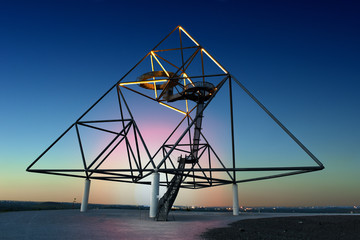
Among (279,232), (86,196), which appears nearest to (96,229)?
(279,232)

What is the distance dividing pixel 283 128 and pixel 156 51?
15076 mm

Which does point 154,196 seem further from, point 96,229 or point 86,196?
point 86,196

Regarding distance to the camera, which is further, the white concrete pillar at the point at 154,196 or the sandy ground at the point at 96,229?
the white concrete pillar at the point at 154,196

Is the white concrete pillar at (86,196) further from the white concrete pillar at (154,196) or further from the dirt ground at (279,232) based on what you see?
the dirt ground at (279,232)

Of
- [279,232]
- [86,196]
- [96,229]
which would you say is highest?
[86,196]

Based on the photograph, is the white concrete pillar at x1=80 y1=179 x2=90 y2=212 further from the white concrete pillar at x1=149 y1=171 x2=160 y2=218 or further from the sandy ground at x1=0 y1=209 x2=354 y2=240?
the white concrete pillar at x1=149 y1=171 x2=160 y2=218

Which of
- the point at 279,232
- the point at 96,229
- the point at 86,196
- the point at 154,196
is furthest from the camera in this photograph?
the point at 86,196

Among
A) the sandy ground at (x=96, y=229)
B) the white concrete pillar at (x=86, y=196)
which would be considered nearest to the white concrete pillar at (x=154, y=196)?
the sandy ground at (x=96, y=229)

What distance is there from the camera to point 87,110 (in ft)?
76.9

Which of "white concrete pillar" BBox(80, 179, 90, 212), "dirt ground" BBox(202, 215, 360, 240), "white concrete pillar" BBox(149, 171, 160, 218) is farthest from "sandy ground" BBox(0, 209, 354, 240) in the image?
"white concrete pillar" BBox(80, 179, 90, 212)

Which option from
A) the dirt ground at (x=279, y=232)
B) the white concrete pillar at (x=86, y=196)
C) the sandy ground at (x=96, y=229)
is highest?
the white concrete pillar at (x=86, y=196)

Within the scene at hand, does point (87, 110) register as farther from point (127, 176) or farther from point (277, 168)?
point (277, 168)

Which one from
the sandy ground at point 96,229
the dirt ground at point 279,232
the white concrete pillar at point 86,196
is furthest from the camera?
the white concrete pillar at point 86,196

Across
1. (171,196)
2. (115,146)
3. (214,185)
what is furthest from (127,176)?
(214,185)
